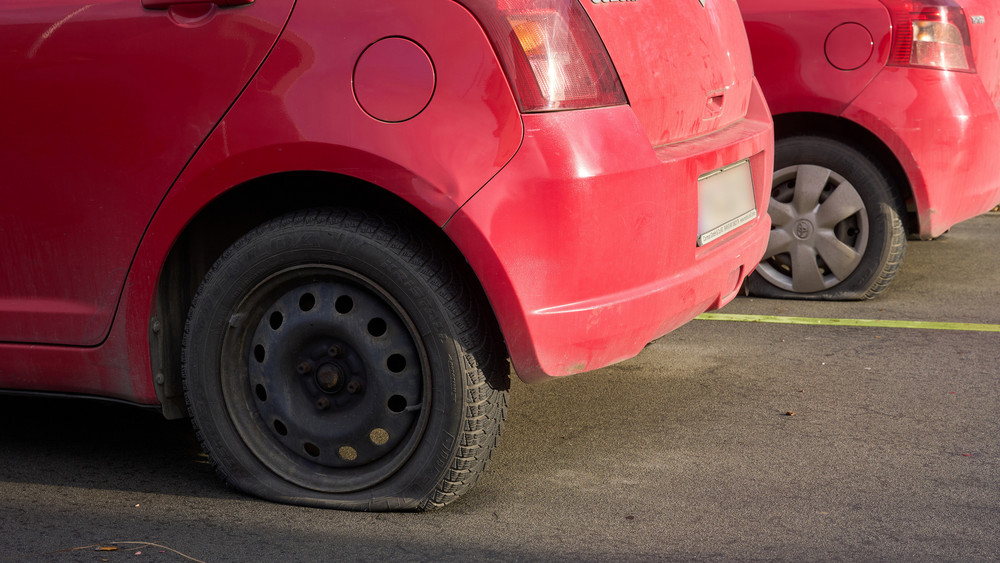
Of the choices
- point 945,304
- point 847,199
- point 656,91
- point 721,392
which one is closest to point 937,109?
point 847,199

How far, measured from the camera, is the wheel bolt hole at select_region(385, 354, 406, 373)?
2848mm

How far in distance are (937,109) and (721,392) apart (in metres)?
1.77

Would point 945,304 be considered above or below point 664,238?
below

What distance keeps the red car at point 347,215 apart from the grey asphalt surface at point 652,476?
0.68 ft

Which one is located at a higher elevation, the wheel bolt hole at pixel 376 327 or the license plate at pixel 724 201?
the license plate at pixel 724 201

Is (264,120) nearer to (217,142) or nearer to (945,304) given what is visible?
(217,142)

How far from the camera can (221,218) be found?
3.02 m

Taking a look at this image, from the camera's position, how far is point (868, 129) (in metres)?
4.85

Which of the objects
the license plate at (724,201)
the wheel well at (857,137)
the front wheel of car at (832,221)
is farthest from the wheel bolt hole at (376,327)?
the wheel well at (857,137)

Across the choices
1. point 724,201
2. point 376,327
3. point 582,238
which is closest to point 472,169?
point 582,238

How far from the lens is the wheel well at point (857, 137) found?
4.94 metres

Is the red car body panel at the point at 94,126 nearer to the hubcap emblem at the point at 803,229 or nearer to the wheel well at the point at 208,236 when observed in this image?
the wheel well at the point at 208,236

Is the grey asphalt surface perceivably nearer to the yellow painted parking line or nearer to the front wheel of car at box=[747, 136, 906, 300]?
the yellow painted parking line

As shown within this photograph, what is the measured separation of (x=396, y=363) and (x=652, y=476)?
0.80 meters
